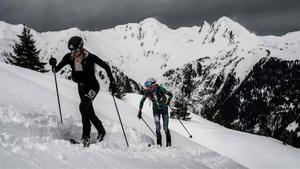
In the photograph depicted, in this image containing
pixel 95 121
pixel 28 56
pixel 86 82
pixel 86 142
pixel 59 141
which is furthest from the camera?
pixel 28 56

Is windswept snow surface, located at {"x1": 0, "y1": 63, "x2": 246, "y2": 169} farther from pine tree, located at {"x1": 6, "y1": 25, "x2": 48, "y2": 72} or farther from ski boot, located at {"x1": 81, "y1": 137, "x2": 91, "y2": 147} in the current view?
pine tree, located at {"x1": 6, "y1": 25, "x2": 48, "y2": 72}

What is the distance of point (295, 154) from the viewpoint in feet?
98.1

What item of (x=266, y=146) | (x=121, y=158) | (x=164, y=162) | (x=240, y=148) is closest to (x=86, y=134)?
(x=121, y=158)

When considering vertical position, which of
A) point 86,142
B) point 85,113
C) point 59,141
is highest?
point 85,113

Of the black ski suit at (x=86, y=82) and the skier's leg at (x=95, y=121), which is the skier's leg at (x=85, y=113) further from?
the skier's leg at (x=95, y=121)

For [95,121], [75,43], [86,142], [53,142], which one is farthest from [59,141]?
[75,43]

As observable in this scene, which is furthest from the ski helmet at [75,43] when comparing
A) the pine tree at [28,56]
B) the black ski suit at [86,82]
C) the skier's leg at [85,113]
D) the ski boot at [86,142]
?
the pine tree at [28,56]

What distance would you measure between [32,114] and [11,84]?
340 cm

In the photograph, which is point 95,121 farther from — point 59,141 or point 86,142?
point 59,141

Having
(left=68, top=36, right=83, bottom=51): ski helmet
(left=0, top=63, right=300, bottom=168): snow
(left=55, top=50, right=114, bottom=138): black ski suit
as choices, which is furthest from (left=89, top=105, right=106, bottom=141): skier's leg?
(left=68, top=36, right=83, bottom=51): ski helmet

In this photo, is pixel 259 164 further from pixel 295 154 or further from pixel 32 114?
pixel 32 114

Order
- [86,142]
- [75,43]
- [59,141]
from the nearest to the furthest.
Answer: [59,141]
[86,142]
[75,43]

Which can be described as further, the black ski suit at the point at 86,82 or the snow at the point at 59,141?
the black ski suit at the point at 86,82

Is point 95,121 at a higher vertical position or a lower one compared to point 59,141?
higher
